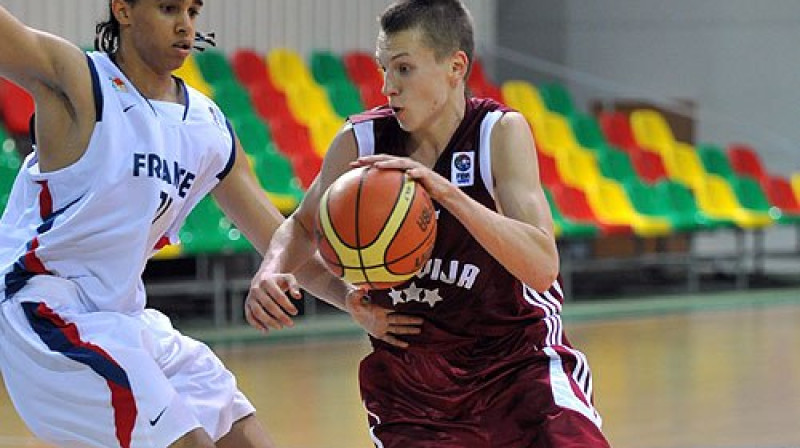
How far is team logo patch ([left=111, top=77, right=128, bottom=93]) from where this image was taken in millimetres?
3713

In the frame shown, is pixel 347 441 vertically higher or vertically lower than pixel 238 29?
lower

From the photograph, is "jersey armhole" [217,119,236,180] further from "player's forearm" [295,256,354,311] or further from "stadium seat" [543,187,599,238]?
"stadium seat" [543,187,599,238]

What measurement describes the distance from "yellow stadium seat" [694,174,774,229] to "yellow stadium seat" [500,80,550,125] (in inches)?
56.1

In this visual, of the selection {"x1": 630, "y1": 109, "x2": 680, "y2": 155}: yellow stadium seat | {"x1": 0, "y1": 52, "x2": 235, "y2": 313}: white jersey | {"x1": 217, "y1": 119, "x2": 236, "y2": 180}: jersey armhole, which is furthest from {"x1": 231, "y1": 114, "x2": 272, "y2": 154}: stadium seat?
{"x1": 0, "y1": 52, "x2": 235, "y2": 313}: white jersey

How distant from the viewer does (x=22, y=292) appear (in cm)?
363

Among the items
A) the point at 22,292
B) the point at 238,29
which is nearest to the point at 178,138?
the point at 22,292

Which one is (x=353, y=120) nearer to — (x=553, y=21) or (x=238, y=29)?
(x=238, y=29)

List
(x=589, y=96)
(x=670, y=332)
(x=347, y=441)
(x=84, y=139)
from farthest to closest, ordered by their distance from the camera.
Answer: (x=589, y=96) < (x=670, y=332) < (x=347, y=441) < (x=84, y=139)

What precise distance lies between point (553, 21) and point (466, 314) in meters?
11.9

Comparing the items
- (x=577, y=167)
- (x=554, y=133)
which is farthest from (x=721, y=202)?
(x=554, y=133)

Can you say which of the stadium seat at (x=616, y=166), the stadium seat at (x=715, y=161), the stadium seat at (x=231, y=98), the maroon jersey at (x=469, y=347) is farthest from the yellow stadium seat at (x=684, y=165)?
the maroon jersey at (x=469, y=347)

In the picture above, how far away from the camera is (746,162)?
1409cm

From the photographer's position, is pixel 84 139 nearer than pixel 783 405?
Yes

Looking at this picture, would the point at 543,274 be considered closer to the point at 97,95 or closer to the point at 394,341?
the point at 394,341
